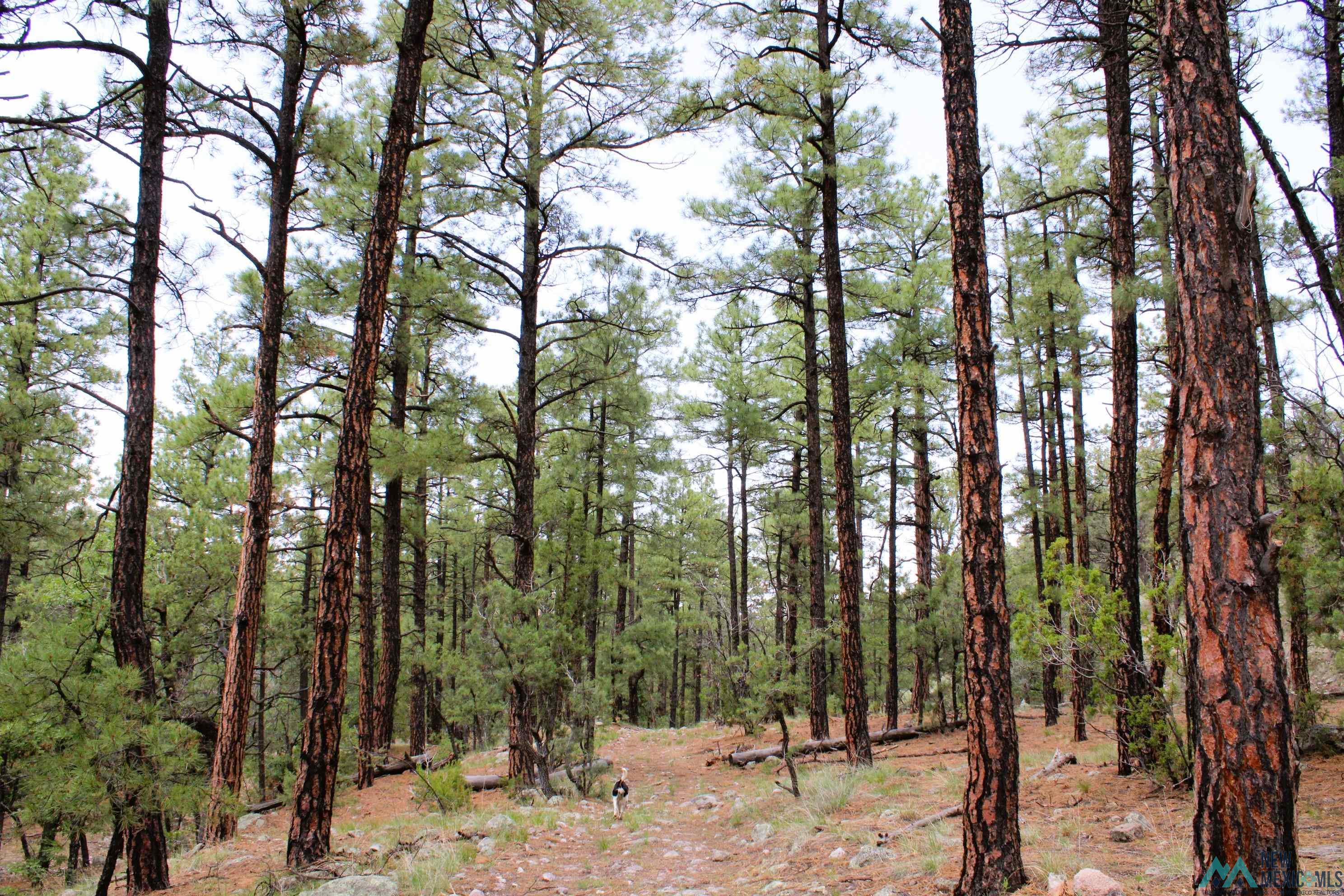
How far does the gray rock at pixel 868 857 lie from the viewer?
16.2 feet

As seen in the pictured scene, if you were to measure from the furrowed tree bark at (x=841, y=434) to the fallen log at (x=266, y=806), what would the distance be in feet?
32.9

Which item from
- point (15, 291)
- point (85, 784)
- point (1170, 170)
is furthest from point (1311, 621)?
point (15, 291)

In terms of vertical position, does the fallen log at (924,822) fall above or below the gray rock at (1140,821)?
below

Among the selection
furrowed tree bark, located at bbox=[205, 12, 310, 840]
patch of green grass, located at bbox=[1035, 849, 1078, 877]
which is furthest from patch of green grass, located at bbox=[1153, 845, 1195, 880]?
furrowed tree bark, located at bbox=[205, 12, 310, 840]

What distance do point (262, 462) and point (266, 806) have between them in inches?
309

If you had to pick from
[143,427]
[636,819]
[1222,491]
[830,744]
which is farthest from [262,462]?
[830,744]

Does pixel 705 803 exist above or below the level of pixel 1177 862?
below

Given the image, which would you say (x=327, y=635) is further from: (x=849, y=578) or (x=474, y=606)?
(x=849, y=578)

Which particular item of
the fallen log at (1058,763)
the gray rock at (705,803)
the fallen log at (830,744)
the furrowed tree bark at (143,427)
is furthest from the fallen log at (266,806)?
the fallen log at (1058,763)

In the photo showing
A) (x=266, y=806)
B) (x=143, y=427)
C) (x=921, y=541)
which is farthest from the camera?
(x=921, y=541)

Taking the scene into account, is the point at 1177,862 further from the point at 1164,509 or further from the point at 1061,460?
the point at 1061,460

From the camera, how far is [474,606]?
10.0m

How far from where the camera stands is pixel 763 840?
6441 millimetres

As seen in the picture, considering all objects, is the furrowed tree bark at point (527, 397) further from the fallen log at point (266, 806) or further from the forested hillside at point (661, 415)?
the fallen log at point (266, 806)
